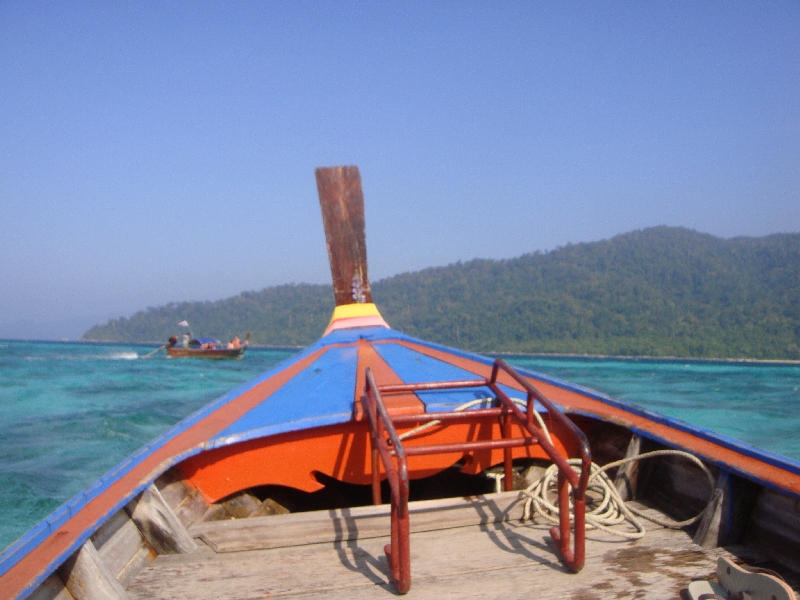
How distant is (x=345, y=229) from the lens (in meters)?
5.68

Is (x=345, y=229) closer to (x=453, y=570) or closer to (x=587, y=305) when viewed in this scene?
(x=453, y=570)

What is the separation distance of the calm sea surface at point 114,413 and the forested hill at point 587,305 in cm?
→ 2010

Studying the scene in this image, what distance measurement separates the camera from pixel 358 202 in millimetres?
5672

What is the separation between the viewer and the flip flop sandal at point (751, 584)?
1.26 meters

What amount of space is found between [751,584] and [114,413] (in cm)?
912

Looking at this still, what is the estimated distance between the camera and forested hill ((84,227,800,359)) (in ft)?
123

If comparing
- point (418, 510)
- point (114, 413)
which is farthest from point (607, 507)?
point (114, 413)

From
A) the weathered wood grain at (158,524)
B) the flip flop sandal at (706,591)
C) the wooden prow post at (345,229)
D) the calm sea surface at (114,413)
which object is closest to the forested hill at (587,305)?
the calm sea surface at (114,413)

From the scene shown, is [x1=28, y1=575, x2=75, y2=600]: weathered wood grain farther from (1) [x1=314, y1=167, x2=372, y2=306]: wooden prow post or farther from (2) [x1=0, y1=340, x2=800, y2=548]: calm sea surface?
(1) [x1=314, y1=167, x2=372, y2=306]: wooden prow post

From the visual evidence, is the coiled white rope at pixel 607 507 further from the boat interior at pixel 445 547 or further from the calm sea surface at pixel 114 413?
the calm sea surface at pixel 114 413

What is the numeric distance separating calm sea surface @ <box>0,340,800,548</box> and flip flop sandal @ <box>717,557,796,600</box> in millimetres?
4336

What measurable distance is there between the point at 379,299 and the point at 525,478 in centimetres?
6399

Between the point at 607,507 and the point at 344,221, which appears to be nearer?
the point at 607,507

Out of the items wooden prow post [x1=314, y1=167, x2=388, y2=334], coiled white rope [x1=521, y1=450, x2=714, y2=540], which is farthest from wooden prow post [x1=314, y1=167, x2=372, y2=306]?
coiled white rope [x1=521, y1=450, x2=714, y2=540]
